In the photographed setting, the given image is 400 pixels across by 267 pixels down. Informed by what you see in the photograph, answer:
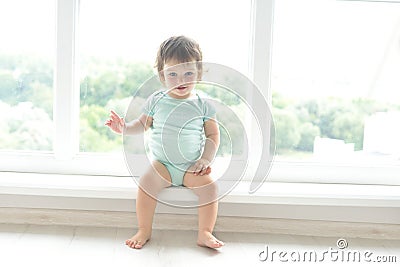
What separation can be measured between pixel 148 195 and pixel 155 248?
0.18 m

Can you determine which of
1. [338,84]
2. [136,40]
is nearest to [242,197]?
[338,84]

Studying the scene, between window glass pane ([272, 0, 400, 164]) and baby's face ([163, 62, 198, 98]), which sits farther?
window glass pane ([272, 0, 400, 164])

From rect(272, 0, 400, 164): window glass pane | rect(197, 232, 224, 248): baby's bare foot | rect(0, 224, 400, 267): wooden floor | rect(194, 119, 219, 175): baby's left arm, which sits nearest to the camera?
rect(0, 224, 400, 267): wooden floor

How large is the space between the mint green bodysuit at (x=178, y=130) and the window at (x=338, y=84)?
345mm

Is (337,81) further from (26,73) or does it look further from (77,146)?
(26,73)

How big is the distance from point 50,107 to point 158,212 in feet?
1.82

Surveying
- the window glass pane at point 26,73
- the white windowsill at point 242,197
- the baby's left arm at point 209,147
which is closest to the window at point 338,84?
the white windowsill at point 242,197

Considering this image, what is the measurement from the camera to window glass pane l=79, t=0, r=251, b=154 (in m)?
1.96

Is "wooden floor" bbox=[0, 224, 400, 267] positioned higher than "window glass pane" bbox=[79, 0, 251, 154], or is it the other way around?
"window glass pane" bbox=[79, 0, 251, 154]

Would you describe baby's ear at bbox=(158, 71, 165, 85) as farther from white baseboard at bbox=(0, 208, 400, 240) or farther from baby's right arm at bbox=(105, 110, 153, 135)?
white baseboard at bbox=(0, 208, 400, 240)

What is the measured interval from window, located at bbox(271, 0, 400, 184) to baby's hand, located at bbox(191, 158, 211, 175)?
0.37 meters

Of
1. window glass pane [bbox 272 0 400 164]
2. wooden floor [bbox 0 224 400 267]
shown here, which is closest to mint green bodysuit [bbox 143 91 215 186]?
wooden floor [bbox 0 224 400 267]

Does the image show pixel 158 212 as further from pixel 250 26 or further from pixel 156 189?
pixel 250 26

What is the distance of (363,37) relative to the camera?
199cm
